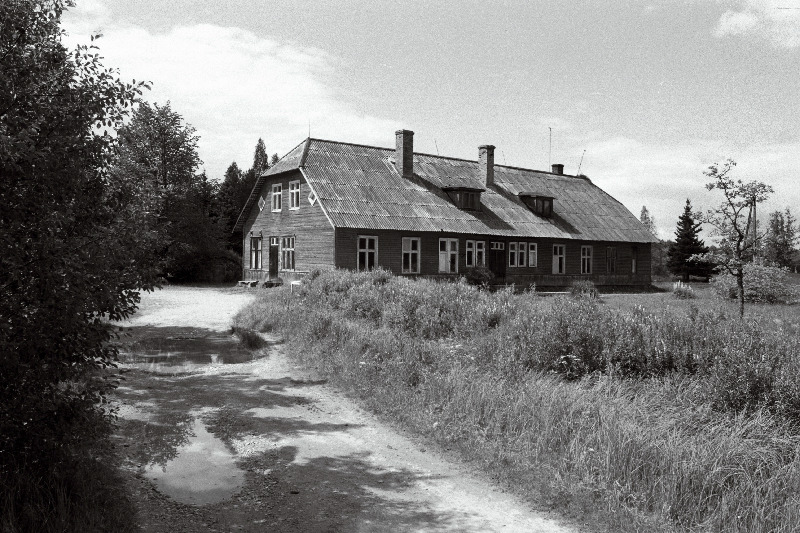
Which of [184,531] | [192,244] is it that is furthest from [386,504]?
[192,244]

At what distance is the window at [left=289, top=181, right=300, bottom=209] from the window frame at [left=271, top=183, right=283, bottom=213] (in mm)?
Answer: 1156

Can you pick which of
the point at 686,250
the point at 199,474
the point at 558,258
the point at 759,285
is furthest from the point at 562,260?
the point at 199,474

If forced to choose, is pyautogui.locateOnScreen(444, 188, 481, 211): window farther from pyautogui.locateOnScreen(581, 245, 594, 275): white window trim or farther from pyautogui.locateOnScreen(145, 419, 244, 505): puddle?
pyautogui.locateOnScreen(145, 419, 244, 505): puddle

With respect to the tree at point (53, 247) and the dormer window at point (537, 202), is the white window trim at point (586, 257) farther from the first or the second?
the tree at point (53, 247)

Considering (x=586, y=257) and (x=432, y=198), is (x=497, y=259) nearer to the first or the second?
(x=432, y=198)

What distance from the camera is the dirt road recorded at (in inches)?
237

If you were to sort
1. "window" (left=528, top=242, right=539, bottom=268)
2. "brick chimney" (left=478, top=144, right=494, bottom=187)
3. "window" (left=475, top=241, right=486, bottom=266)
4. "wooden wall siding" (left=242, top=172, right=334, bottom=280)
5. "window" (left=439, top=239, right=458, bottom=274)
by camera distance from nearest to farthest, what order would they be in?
"wooden wall siding" (left=242, top=172, right=334, bottom=280) → "window" (left=439, top=239, right=458, bottom=274) → "window" (left=475, top=241, right=486, bottom=266) → "window" (left=528, top=242, right=539, bottom=268) → "brick chimney" (left=478, top=144, right=494, bottom=187)

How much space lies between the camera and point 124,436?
8.30m

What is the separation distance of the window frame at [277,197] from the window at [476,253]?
35.6 feet

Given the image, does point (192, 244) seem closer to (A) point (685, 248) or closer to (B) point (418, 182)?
(B) point (418, 182)

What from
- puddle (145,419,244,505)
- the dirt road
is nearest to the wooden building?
the dirt road

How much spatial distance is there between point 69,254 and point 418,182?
3123 centimetres

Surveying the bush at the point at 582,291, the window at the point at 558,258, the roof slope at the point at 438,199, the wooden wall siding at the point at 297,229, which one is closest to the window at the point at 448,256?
the roof slope at the point at 438,199

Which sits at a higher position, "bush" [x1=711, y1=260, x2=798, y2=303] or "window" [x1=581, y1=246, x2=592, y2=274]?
"window" [x1=581, y1=246, x2=592, y2=274]
